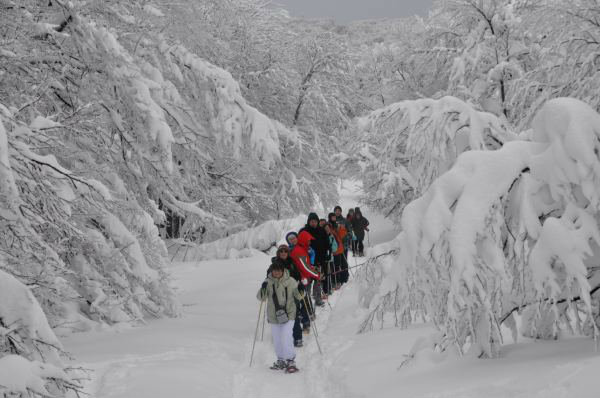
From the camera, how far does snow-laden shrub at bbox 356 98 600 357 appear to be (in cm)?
354

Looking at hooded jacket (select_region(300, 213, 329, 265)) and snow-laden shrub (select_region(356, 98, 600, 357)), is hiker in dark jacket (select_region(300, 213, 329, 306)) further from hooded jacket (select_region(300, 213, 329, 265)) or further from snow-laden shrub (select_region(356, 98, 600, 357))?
snow-laden shrub (select_region(356, 98, 600, 357))

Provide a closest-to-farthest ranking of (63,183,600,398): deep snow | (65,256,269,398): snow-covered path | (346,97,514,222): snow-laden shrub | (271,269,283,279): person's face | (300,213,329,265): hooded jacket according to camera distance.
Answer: (63,183,600,398): deep snow, (346,97,514,222): snow-laden shrub, (65,256,269,398): snow-covered path, (271,269,283,279): person's face, (300,213,329,265): hooded jacket

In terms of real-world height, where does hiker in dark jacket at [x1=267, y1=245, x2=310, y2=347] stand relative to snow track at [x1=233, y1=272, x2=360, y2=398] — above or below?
above

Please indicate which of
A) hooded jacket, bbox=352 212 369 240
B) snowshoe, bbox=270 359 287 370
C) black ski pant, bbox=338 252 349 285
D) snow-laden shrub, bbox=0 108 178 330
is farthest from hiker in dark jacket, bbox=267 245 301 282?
hooded jacket, bbox=352 212 369 240

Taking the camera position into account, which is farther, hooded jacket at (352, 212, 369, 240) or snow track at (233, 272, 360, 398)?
hooded jacket at (352, 212, 369, 240)

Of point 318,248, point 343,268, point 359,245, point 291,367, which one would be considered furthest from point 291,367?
point 359,245

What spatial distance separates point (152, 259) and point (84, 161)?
1.93 meters

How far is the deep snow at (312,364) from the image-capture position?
13.3 ft

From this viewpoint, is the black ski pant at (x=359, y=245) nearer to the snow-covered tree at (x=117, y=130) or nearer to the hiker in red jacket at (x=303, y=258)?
the hiker in red jacket at (x=303, y=258)

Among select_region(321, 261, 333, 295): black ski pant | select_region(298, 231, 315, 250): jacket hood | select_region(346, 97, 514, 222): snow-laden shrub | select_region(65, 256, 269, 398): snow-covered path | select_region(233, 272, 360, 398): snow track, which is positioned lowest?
select_region(233, 272, 360, 398): snow track

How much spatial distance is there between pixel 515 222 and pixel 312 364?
4413 millimetres

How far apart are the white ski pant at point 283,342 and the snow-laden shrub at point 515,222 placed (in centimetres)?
350

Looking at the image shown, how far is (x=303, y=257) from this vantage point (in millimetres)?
9891

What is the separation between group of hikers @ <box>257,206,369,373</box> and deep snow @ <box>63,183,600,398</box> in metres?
0.35
